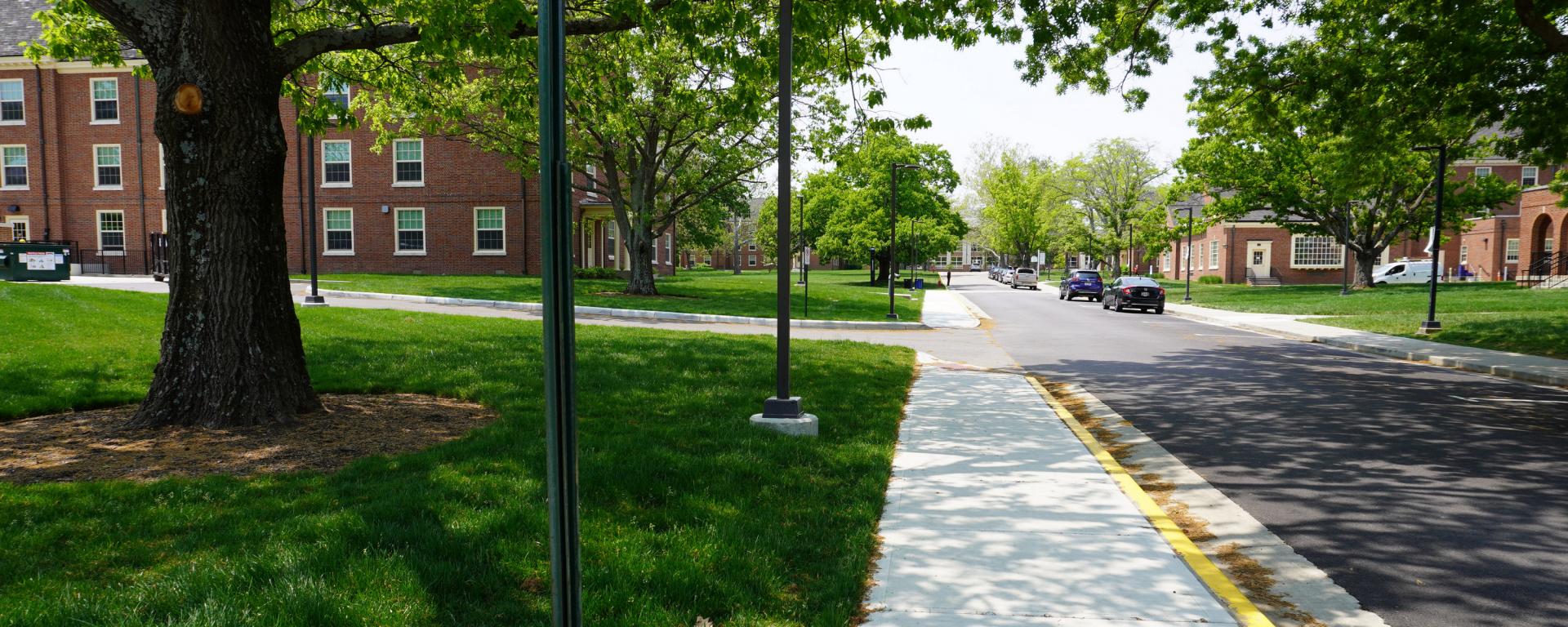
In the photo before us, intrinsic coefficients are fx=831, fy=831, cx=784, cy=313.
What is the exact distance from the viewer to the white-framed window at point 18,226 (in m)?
35.0

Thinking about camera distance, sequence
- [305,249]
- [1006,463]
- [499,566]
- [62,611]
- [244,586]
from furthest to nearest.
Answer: [305,249]
[1006,463]
[499,566]
[244,586]
[62,611]

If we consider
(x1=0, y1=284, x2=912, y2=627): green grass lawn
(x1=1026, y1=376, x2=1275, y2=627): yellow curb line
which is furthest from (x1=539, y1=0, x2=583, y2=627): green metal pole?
(x1=1026, y1=376, x2=1275, y2=627): yellow curb line

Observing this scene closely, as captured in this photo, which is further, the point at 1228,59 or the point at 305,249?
the point at 305,249

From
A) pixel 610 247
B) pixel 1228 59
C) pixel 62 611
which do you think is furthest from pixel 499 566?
pixel 610 247

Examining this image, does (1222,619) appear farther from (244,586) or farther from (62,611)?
(62,611)

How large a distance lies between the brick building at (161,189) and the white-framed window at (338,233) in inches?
1.9

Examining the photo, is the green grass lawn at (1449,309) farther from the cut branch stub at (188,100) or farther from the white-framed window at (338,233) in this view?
the white-framed window at (338,233)

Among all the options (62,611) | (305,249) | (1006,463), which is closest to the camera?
(62,611)

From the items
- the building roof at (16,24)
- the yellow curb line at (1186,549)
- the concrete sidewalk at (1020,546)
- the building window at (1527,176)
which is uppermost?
the building roof at (16,24)

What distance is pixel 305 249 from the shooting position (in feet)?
111

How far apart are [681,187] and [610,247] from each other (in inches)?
554

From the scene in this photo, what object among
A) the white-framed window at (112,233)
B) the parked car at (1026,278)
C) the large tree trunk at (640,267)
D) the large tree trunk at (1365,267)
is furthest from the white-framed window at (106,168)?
the large tree trunk at (1365,267)

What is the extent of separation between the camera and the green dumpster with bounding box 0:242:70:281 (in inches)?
866

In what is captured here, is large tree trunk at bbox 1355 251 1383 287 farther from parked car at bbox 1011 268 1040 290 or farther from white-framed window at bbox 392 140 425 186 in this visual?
white-framed window at bbox 392 140 425 186
